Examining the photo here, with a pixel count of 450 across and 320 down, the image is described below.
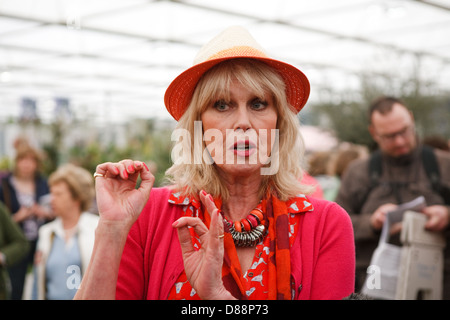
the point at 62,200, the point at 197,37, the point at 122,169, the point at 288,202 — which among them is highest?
the point at 197,37

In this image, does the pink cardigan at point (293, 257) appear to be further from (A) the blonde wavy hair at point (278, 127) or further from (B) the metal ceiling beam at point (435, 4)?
(B) the metal ceiling beam at point (435, 4)

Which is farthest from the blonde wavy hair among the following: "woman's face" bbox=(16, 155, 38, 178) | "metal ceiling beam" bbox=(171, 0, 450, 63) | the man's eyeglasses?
"metal ceiling beam" bbox=(171, 0, 450, 63)

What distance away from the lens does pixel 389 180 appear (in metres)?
3.30

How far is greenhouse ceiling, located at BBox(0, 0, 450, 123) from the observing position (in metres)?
8.02

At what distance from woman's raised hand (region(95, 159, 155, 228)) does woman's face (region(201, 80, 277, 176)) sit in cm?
24

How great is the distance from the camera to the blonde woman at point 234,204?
1339 millimetres

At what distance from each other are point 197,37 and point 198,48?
497 millimetres

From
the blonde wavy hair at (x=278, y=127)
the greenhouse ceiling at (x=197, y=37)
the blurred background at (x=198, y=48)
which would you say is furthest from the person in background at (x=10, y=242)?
the greenhouse ceiling at (x=197, y=37)

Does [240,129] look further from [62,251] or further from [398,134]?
[398,134]

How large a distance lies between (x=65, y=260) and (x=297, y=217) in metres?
1.89

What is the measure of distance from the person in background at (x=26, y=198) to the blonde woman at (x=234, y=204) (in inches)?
146

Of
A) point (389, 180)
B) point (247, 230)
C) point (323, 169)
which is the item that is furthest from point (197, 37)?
point (247, 230)
